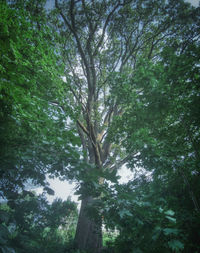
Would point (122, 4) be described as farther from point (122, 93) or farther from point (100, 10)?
point (122, 93)

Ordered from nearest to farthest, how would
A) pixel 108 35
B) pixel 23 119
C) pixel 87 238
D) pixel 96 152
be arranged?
1. pixel 23 119
2. pixel 87 238
3. pixel 96 152
4. pixel 108 35

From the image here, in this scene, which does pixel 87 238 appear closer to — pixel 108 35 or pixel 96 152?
pixel 96 152

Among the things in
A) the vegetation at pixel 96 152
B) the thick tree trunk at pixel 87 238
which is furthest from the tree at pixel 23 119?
the thick tree trunk at pixel 87 238

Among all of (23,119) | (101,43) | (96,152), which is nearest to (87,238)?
(96,152)

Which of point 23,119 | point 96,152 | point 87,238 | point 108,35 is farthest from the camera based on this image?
point 108,35

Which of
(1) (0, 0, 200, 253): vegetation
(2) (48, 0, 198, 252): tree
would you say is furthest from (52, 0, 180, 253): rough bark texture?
(1) (0, 0, 200, 253): vegetation

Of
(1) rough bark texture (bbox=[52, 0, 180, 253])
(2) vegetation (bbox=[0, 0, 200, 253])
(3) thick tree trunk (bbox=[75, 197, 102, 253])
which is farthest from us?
(1) rough bark texture (bbox=[52, 0, 180, 253])

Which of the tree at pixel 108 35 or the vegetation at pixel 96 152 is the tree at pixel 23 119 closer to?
the vegetation at pixel 96 152

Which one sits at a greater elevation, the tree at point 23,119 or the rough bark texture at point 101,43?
the rough bark texture at point 101,43

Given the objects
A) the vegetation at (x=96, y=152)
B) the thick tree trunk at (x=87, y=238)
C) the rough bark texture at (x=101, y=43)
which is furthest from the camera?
the rough bark texture at (x=101, y=43)

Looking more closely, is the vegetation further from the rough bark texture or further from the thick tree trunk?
the rough bark texture

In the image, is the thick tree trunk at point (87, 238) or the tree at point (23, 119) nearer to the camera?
the tree at point (23, 119)

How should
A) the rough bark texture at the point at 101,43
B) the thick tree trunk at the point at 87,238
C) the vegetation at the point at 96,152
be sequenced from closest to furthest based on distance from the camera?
the vegetation at the point at 96,152 → the thick tree trunk at the point at 87,238 → the rough bark texture at the point at 101,43

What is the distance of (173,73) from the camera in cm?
349
